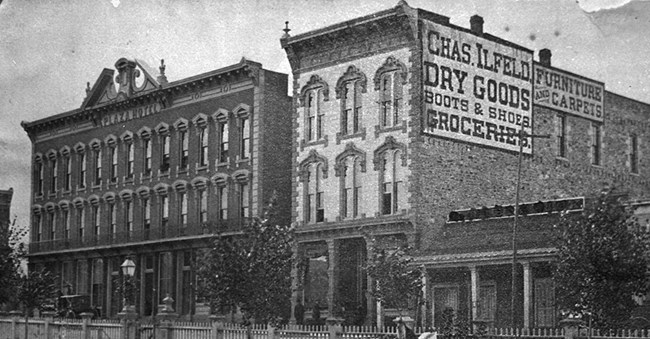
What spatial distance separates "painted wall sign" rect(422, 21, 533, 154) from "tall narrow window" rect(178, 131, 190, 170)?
1508 cm

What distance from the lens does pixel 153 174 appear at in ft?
165

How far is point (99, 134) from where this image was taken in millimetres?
54281

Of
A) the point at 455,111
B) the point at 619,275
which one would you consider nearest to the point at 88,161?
the point at 455,111

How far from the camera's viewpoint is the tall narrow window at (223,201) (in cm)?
4544

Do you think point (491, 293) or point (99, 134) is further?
point (99, 134)

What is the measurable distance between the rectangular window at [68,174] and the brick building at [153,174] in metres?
0.06

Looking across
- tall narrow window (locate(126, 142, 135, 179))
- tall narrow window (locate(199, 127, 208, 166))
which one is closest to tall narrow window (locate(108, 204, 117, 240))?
tall narrow window (locate(126, 142, 135, 179))

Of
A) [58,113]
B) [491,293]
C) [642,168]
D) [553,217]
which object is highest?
[58,113]

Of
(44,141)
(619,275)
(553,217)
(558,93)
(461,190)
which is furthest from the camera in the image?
(44,141)

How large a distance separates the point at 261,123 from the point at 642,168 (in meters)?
19.1

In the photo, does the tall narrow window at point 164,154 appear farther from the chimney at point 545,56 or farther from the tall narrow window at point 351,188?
the chimney at point 545,56

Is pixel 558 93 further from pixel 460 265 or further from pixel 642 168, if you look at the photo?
pixel 460 265

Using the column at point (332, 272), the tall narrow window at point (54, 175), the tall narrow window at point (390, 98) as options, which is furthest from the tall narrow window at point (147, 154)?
the tall narrow window at point (390, 98)

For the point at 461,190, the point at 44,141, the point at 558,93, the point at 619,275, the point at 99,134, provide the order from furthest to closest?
1. the point at 44,141
2. the point at 99,134
3. the point at 558,93
4. the point at 461,190
5. the point at 619,275
